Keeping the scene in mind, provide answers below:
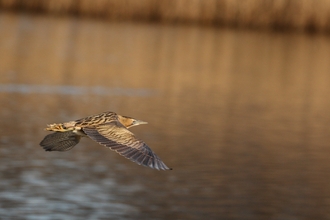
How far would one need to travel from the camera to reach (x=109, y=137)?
182 inches

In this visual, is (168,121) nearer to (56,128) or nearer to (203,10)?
(56,128)

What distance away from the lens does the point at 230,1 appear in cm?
2200

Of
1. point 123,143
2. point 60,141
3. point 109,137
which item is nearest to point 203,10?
point 60,141

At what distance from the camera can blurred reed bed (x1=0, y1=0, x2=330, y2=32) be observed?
2228 cm

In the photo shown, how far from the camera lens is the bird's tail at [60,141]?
4.97 metres

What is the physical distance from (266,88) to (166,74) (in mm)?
1789

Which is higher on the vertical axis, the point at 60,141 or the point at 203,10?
the point at 203,10

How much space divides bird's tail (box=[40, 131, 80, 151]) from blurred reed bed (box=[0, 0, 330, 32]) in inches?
686

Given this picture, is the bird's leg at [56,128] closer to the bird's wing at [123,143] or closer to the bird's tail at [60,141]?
the bird's wing at [123,143]

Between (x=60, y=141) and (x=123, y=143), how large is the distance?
0.67m

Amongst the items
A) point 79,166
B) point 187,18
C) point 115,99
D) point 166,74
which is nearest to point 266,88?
point 166,74

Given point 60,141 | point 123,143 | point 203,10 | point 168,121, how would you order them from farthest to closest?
point 203,10
point 168,121
point 60,141
point 123,143

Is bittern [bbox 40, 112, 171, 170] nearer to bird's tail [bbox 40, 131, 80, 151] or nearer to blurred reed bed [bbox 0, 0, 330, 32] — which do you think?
bird's tail [bbox 40, 131, 80, 151]

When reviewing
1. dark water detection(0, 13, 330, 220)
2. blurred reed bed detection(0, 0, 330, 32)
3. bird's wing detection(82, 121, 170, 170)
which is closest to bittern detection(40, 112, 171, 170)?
bird's wing detection(82, 121, 170, 170)
